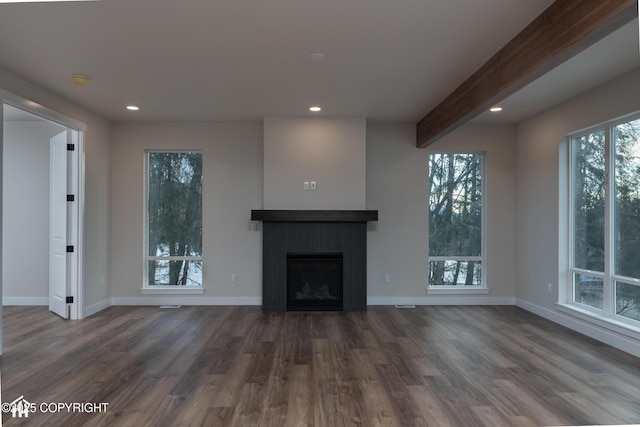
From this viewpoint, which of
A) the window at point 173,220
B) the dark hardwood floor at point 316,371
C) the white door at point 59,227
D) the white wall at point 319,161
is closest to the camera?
the dark hardwood floor at point 316,371

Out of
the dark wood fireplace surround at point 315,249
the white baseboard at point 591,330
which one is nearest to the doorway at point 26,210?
the dark wood fireplace surround at point 315,249

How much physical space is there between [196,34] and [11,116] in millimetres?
4237

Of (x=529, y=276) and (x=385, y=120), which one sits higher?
(x=385, y=120)

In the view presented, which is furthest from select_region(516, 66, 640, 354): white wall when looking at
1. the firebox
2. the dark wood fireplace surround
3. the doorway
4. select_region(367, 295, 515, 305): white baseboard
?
the doorway

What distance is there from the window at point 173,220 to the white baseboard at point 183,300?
183 millimetres

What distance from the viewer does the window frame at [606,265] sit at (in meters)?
3.85

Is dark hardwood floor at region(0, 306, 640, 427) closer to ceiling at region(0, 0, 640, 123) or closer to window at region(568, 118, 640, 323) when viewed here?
window at region(568, 118, 640, 323)

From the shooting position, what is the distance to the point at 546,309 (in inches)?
194

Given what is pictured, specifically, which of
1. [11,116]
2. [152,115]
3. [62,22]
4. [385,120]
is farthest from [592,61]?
[11,116]

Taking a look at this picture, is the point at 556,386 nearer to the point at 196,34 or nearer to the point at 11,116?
the point at 196,34

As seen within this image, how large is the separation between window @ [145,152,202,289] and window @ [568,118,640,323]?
495cm

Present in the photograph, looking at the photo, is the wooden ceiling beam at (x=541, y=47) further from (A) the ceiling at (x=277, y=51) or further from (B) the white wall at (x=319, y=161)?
(B) the white wall at (x=319, y=161)

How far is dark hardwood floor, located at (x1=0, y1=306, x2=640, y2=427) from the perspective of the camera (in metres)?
2.49

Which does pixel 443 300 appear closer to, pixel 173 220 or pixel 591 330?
pixel 591 330
